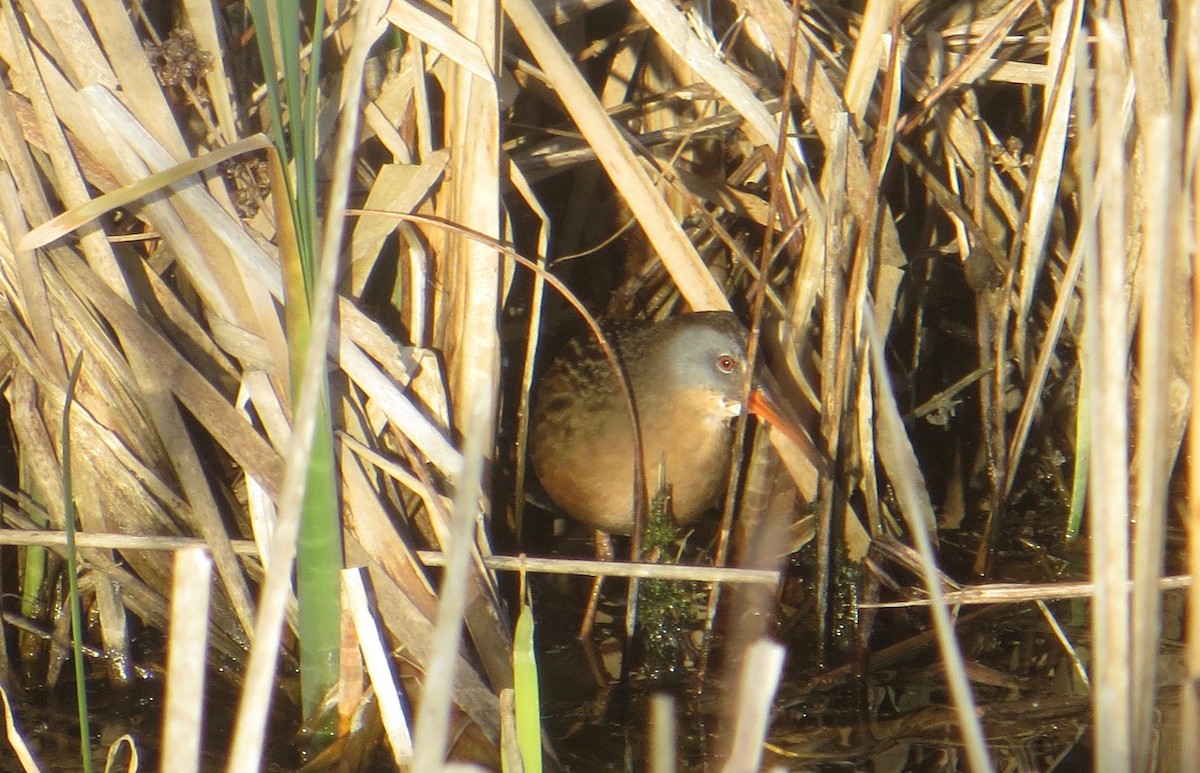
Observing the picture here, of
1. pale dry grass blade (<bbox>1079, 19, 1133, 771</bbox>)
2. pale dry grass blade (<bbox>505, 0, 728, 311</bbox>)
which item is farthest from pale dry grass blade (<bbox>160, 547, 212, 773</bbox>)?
pale dry grass blade (<bbox>505, 0, 728, 311</bbox>)

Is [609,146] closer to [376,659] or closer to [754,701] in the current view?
[376,659]

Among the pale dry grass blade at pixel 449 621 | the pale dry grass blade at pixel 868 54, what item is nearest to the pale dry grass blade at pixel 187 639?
the pale dry grass blade at pixel 449 621

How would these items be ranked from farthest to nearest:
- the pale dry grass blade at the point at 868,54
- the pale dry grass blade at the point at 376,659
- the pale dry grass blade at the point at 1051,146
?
the pale dry grass blade at the point at 1051,146, the pale dry grass blade at the point at 868,54, the pale dry grass blade at the point at 376,659

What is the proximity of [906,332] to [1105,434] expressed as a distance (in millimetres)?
2122

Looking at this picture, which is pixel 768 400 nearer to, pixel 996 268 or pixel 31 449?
pixel 996 268

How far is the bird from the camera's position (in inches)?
114

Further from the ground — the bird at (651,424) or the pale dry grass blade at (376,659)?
the bird at (651,424)

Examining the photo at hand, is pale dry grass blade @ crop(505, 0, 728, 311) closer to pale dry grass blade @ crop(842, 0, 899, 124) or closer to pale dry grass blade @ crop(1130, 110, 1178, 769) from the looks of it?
pale dry grass blade @ crop(842, 0, 899, 124)

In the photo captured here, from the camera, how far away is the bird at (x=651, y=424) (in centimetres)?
291

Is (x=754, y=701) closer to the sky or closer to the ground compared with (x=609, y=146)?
closer to the ground

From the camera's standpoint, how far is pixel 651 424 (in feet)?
9.87

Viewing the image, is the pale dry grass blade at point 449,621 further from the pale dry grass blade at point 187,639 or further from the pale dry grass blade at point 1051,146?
the pale dry grass blade at point 1051,146

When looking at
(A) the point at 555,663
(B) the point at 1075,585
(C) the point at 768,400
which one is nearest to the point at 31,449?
(A) the point at 555,663

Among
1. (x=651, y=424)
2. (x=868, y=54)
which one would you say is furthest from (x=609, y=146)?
(x=651, y=424)
